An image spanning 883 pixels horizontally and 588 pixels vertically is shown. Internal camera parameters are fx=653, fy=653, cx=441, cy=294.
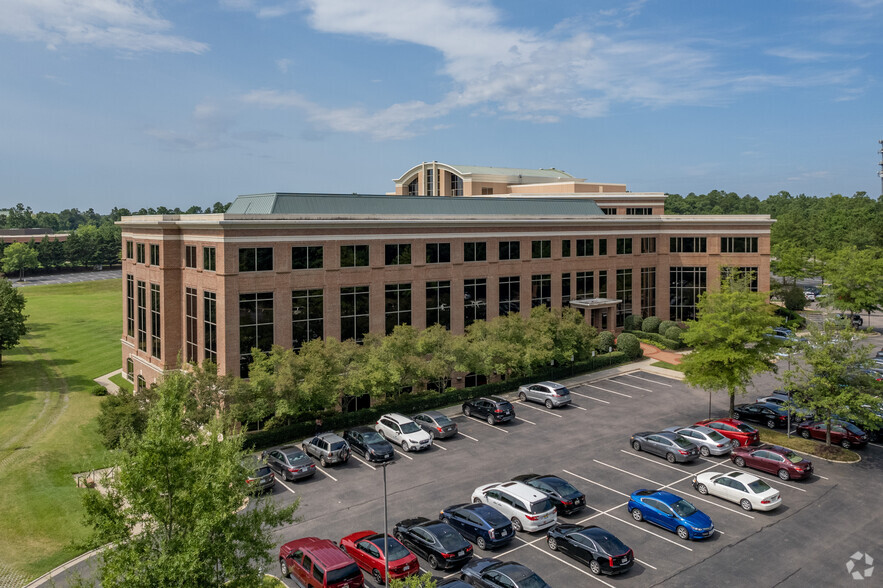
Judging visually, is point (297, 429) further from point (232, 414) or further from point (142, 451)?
point (142, 451)

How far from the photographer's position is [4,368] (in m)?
68.5

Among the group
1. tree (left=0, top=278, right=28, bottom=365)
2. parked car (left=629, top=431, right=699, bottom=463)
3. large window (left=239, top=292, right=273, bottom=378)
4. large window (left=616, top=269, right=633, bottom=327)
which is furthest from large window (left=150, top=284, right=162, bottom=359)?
large window (left=616, top=269, right=633, bottom=327)

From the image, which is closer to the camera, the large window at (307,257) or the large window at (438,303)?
the large window at (307,257)

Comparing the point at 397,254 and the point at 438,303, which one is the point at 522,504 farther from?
the point at 438,303

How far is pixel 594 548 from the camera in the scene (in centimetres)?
2441

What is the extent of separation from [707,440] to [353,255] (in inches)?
1062

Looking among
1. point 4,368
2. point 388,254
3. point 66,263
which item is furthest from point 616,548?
point 66,263

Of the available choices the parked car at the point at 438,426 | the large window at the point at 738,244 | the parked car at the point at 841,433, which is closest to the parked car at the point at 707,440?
the parked car at the point at 841,433

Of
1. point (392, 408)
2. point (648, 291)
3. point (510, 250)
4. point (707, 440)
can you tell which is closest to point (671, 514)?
point (707, 440)

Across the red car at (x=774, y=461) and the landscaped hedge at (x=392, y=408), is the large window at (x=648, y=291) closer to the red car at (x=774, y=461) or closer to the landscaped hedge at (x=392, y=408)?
the landscaped hedge at (x=392, y=408)

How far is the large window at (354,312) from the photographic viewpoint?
48.1 meters

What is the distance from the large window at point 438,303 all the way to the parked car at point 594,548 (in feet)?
94.3

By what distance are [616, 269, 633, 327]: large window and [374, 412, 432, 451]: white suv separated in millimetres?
35263

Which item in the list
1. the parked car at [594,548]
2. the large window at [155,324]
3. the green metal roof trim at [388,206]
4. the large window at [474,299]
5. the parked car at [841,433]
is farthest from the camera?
the large window at [474,299]
